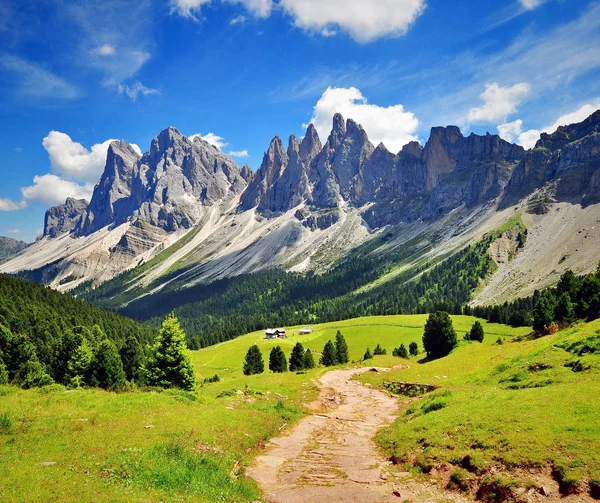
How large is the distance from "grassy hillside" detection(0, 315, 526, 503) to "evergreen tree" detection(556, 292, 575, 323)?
1949 inches

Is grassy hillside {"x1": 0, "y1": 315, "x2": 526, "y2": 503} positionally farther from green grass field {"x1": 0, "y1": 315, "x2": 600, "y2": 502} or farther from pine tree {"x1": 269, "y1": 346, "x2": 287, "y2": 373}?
pine tree {"x1": 269, "y1": 346, "x2": 287, "y2": 373}

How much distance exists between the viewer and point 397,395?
43500mm

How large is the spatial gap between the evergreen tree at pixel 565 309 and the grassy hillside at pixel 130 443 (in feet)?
162

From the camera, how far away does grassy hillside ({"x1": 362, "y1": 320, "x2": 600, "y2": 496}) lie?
50.2 ft

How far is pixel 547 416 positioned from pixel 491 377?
1546 centimetres

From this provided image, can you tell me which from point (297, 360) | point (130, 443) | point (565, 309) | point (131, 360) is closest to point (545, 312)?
point (565, 309)

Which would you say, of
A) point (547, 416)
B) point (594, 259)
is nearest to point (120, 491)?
point (547, 416)

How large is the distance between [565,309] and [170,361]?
61988 millimetres

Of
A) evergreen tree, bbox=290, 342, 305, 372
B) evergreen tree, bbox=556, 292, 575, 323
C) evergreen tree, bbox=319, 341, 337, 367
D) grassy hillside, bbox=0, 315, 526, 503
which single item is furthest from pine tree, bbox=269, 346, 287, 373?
evergreen tree, bbox=556, 292, 575, 323

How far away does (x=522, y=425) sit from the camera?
1850 cm

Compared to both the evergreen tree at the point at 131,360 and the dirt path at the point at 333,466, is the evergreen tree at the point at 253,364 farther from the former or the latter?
the dirt path at the point at 333,466

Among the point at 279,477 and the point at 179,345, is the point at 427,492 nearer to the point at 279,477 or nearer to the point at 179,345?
the point at 279,477

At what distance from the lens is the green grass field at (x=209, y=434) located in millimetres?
14462

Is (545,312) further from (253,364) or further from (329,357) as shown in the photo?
(253,364)
